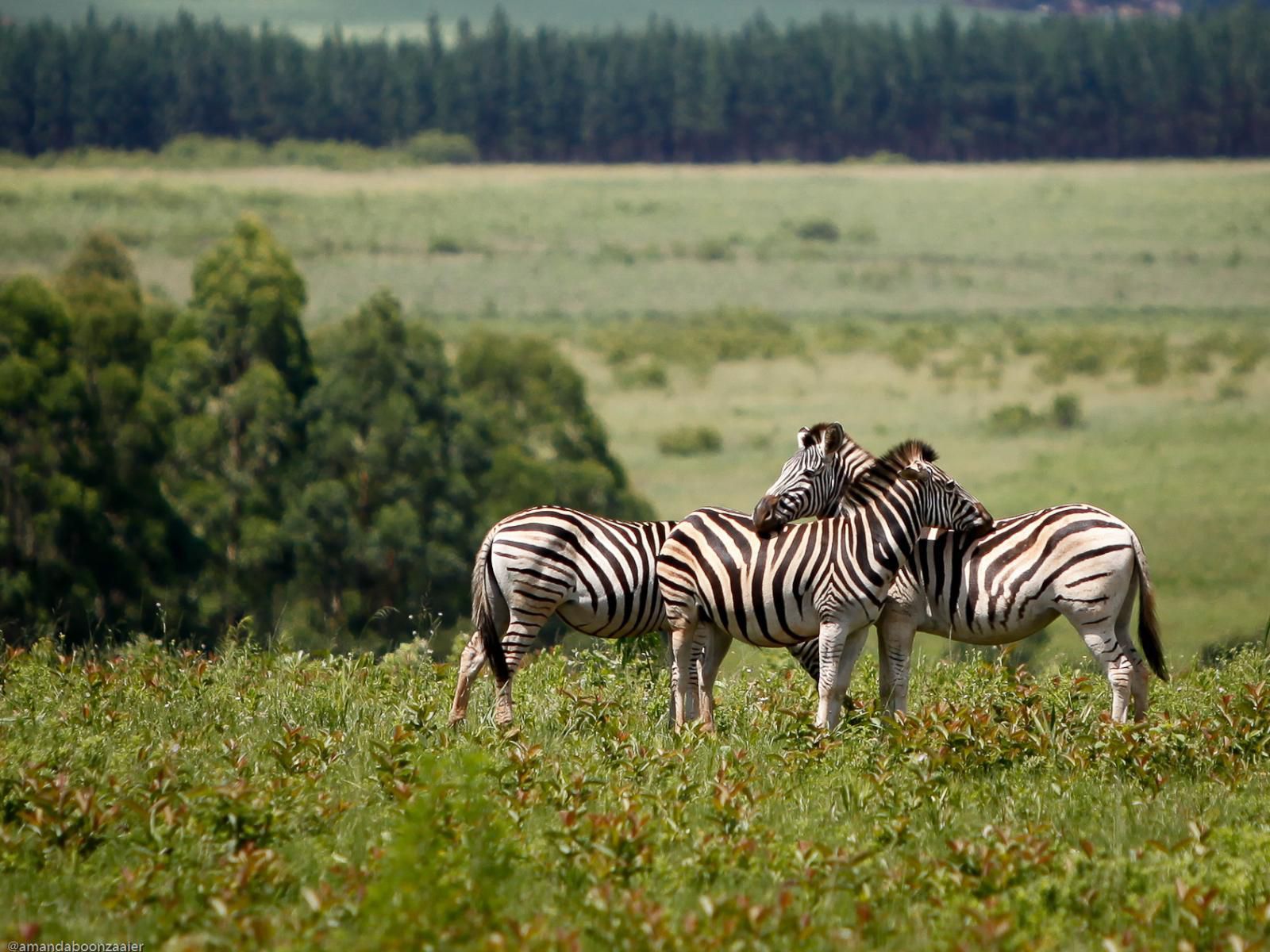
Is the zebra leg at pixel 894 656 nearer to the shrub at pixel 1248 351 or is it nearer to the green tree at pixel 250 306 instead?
the green tree at pixel 250 306

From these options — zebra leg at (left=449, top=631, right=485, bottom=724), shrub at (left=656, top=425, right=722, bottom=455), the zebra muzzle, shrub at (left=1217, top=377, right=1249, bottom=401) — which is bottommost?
shrub at (left=656, top=425, right=722, bottom=455)

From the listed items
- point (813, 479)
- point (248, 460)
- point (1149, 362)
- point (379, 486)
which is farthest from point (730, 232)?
point (813, 479)

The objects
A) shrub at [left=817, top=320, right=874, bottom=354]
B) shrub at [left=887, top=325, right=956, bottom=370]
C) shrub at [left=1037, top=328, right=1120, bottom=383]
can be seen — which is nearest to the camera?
shrub at [left=1037, top=328, right=1120, bottom=383]

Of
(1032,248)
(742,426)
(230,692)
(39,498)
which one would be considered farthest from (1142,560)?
(1032,248)

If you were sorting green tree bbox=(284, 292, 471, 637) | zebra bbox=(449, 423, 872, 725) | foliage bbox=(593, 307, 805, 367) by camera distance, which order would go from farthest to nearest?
foliage bbox=(593, 307, 805, 367), green tree bbox=(284, 292, 471, 637), zebra bbox=(449, 423, 872, 725)

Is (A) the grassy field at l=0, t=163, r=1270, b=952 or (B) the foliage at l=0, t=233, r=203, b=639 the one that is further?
(B) the foliage at l=0, t=233, r=203, b=639

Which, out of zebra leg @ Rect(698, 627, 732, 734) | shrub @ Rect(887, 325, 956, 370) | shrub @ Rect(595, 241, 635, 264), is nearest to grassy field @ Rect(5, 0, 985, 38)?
shrub @ Rect(595, 241, 635, 264)

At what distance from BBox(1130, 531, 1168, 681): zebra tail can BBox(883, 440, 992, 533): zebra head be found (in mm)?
988

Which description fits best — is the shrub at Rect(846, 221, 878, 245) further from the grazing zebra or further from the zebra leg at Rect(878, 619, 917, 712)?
the zebra leg at Rect(878, 619, 917, 712)

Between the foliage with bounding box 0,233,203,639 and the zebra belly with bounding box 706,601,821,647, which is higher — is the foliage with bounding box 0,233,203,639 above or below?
below

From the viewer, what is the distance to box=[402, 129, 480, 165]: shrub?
102250mm

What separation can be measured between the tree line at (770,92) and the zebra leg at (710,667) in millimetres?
90507

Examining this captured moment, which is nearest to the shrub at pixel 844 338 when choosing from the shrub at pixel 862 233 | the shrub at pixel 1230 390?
the shrub at pixel 862 233

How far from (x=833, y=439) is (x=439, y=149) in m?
98.2
